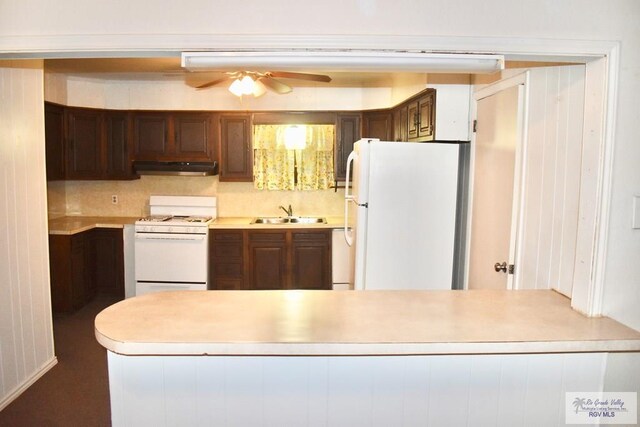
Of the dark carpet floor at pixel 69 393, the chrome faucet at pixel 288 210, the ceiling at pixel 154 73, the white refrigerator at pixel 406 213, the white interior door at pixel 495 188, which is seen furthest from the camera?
the chrome faucet at pixel 288 210

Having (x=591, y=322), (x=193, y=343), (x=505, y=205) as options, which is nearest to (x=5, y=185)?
(x=193, y=343)

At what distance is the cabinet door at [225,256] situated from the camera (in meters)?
4.57

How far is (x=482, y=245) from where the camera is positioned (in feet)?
9.60

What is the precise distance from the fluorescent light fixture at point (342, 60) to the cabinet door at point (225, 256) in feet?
9.97

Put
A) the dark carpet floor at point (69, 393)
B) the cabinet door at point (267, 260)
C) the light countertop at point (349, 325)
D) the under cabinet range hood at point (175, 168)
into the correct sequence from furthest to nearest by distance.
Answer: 1. the under cabinet range hood at point (175, 168)
2. the cabinet door at point (267, 260)
3. the dark carpet floor at point (69, 393)
4. the light countertop at point (349, 325)

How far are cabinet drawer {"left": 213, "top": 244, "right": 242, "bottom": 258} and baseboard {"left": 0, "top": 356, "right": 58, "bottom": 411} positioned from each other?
1.72 meters

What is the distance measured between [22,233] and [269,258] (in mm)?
2293

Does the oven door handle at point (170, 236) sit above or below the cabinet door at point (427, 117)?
below

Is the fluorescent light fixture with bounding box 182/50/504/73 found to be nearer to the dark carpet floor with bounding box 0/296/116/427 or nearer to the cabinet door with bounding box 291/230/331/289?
the dark carpet floor with bounding box 0/296/116/427

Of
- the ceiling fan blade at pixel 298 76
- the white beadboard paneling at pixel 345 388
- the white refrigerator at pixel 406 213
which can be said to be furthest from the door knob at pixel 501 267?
the ceiling fan blade at pixel 298 76

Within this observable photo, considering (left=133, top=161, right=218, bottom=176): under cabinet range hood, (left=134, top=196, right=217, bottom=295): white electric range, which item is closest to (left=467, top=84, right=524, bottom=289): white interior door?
(left=134, top=196, right=217, bottom=295): white electric range

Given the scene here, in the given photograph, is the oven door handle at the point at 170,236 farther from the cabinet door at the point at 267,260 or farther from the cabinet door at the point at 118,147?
the cabinet door at the point at 118,147

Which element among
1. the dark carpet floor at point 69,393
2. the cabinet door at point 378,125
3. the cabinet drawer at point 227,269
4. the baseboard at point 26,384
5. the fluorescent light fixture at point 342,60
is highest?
the cabinet door at point 378,125

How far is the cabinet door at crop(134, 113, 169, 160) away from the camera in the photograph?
15.7 ft
